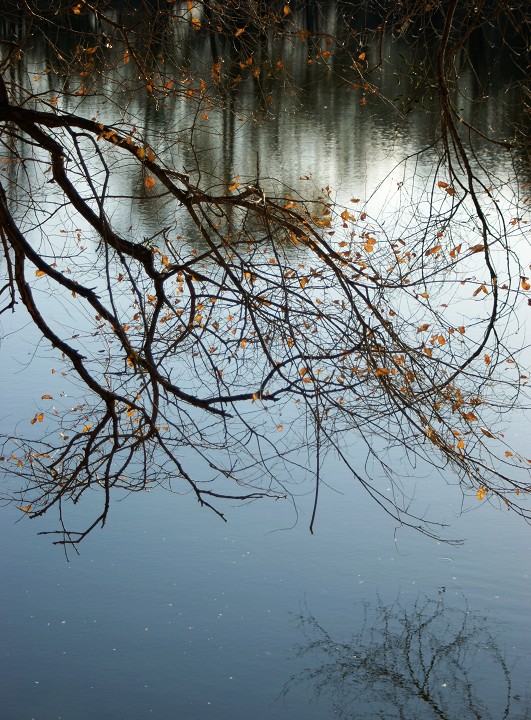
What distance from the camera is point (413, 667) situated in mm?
3465

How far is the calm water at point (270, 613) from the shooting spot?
10.9 feet

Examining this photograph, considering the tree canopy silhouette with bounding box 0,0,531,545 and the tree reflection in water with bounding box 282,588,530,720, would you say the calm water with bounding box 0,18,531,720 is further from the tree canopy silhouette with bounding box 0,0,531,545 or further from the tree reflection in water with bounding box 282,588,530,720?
the tree canopy silhouette with bounding box 0,0,531,545

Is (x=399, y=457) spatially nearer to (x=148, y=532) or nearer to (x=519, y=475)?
(x=519, y=475)

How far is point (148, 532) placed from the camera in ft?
14.0

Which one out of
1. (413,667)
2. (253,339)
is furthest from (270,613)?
(253,339)

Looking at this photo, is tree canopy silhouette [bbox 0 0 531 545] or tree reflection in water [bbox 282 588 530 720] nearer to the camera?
tree reflection in water [bbox 282 588 530 720]

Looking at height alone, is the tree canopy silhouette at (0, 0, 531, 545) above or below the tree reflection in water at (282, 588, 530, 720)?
above

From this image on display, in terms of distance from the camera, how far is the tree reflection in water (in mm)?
3287

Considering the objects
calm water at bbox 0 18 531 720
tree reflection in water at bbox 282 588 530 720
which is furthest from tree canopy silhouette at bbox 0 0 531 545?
tree reflection in water at bbox 282 588 530 720

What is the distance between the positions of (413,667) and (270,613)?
56cm

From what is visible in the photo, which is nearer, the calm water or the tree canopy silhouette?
the calm water

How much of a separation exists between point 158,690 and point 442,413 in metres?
1.81

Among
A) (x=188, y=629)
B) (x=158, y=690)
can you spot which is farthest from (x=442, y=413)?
(x=158, y=690)

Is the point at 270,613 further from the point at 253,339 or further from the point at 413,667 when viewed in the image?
the point at 253,339
